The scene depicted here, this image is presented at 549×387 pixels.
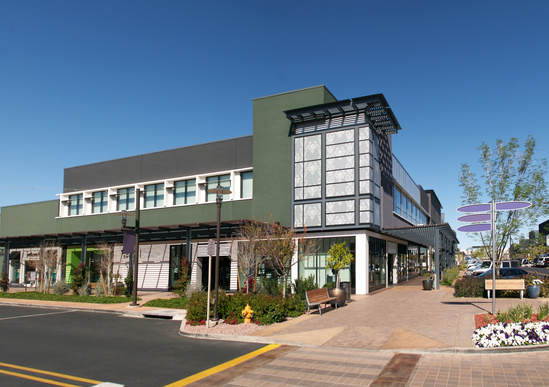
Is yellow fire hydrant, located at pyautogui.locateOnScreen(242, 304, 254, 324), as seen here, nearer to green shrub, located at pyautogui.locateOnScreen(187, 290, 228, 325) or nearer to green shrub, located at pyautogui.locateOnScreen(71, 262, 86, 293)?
green shrub, located at pyautogui.locateOnScreen(187, 290, 228, 325)

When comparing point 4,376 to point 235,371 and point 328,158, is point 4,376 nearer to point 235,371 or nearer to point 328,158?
point 235,371

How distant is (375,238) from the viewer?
27922 mm

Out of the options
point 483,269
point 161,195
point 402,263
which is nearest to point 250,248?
point 161,195

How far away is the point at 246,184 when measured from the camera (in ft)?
97.6

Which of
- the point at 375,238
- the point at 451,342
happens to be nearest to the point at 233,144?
the point at 375,238

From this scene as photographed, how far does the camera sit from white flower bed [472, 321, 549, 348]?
973cm

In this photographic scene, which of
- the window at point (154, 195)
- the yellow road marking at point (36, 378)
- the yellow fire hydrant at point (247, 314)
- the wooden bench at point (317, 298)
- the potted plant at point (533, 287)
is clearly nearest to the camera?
the yellow road marking at point (36, 378)

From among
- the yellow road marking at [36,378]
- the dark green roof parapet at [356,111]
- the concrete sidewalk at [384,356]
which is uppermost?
the dark green roof parapet at [356,111]

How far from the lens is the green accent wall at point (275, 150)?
1092 inches

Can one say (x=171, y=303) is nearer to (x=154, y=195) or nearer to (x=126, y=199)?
(x=154, y=195)

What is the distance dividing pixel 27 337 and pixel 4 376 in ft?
17.6

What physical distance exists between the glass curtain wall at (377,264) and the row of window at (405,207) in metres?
5.27

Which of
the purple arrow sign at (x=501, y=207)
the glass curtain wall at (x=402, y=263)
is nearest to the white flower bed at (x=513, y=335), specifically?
the purple arrow sign at (x=501, y=207)

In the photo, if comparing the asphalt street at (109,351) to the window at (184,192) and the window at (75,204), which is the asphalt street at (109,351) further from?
the window at (75,204)
